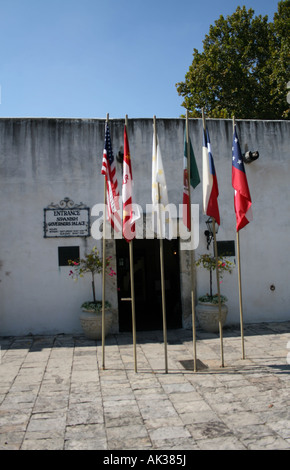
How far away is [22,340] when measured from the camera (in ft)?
25.4

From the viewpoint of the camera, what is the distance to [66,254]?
830 cm

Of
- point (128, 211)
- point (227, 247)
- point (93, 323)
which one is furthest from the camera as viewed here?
point (227, 247)

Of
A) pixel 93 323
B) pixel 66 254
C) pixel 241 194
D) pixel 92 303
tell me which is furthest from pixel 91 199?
pixel 241 194

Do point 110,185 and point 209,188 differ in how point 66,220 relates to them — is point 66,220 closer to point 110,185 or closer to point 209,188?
point 110,185

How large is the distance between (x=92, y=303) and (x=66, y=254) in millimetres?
1307

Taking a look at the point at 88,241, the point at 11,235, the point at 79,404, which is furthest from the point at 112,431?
the point at 11,235

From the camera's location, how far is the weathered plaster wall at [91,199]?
8.22m

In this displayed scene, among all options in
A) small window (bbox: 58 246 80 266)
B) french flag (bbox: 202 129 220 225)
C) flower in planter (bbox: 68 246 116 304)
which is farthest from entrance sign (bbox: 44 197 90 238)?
french flag (bbox: 202 129 220 225)

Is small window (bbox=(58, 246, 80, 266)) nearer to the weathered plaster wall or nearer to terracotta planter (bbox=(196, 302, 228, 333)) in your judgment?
the weathered plaster wall

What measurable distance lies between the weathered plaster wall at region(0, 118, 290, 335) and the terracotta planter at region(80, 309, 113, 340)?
2.11 feet

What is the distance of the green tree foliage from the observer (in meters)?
16.3
